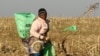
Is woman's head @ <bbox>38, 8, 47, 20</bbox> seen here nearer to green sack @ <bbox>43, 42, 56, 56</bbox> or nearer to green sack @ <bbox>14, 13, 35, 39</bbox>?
green sack @ <bbox>14, 13, 35, 39</bbox>

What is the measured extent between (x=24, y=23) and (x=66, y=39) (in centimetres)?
147

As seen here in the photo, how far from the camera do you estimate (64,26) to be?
17891 mm

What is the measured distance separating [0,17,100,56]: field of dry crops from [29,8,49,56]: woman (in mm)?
664

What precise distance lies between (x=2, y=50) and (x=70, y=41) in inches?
80.2

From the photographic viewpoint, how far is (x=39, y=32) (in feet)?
25.4

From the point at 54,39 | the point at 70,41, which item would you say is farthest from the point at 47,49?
the point at 54,39

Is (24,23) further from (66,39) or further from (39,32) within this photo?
(66,39)

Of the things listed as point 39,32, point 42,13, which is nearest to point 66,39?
point 39,32

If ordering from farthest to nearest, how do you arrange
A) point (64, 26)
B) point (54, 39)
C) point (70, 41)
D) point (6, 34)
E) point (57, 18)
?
point (57, 18) → point (64, 26) → point (6, 34) → point (54, 39) → point (70, 41)

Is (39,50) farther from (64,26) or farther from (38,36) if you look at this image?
(64,26)

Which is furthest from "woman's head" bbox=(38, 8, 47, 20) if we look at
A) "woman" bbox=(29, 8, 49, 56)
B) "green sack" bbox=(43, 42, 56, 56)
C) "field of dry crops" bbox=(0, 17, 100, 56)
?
"field of dry crops" bbox=(0, 17, 100, 56)

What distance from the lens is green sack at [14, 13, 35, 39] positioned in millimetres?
7965

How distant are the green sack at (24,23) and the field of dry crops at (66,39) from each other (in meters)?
0.78

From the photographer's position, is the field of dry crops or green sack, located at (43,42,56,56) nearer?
green sack, located at (43,42,56,56)
